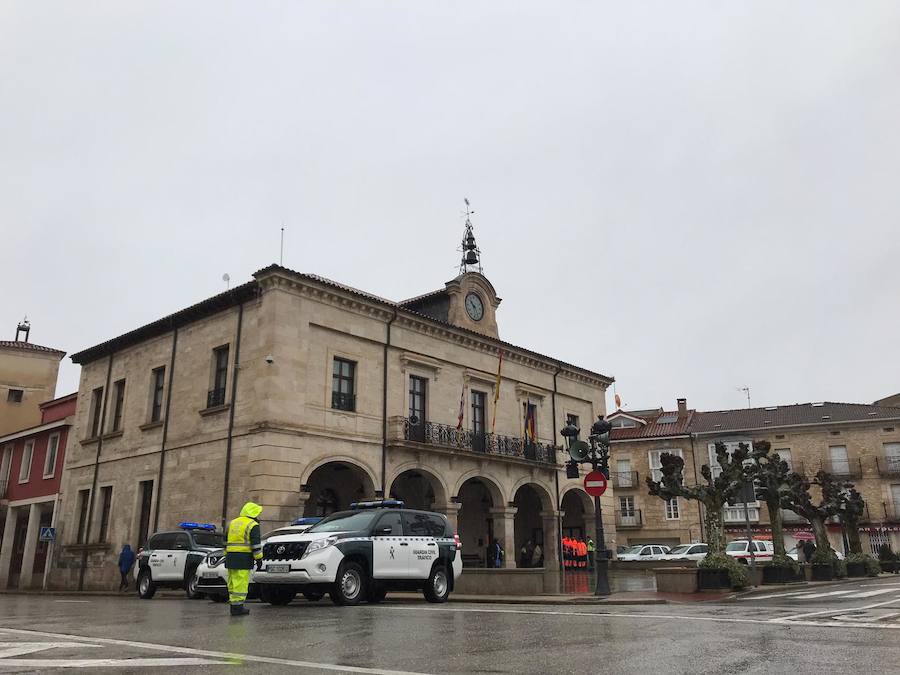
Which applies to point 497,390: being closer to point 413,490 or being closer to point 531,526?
point 413,490

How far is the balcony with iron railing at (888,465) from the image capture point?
45.2 metres

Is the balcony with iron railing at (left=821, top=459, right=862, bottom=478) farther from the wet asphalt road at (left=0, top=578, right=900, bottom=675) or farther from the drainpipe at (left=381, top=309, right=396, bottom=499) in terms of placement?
the wet asphalt road at (left=0, top=578, right=900, bottom=675)

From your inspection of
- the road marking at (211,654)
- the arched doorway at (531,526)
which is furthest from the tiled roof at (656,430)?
the road marking at (211,654)

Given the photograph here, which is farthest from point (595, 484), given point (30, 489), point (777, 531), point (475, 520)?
point (30, 489)

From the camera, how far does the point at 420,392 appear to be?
27562mm

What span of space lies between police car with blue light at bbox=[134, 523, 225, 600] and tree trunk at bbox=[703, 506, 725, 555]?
12033 millimetres

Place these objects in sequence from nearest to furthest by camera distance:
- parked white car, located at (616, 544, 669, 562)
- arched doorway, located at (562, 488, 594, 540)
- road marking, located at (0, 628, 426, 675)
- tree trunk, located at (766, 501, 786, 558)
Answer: road marking, located at (0, 628, 426, 675) → tree trunk, located at (766, 501, 786, 558) → parked white car, located at (616, 544, 669, 562) → arched doorway, located at (562, 488, 594, 540)

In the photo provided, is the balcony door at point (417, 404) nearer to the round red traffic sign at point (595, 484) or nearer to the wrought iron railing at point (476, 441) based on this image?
the wrought iron railing at point (476, 441)

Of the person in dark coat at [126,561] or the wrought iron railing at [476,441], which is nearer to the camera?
the person in dark coat at [126,561]

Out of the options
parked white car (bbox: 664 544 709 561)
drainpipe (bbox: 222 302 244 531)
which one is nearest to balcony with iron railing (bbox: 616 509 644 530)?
parked white car (bbox: 664 544 709 561)

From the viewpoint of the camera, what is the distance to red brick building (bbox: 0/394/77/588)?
1259 inches

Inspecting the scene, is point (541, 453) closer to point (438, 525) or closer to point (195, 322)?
point (195, 322)

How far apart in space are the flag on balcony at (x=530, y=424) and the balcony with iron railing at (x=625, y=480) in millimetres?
20103

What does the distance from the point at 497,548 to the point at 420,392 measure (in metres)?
7.10
